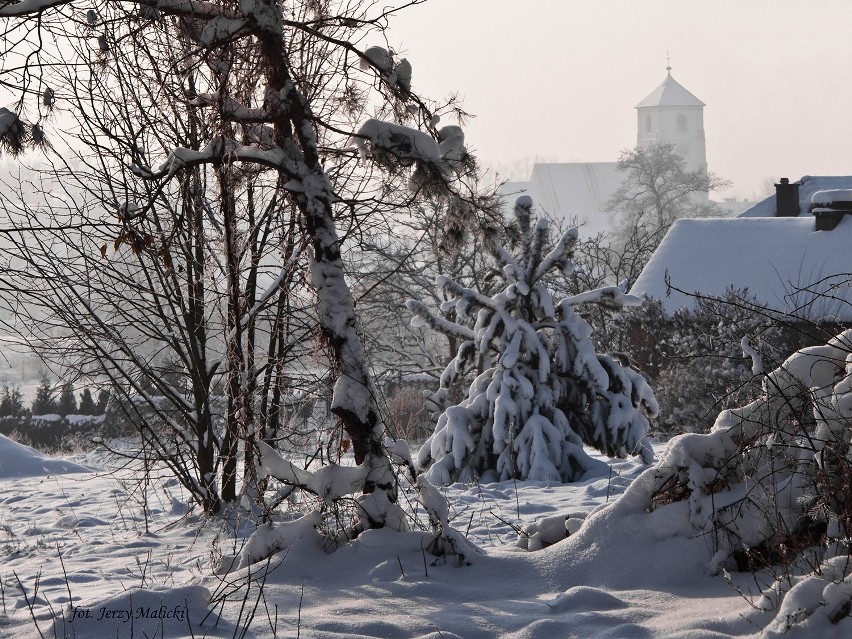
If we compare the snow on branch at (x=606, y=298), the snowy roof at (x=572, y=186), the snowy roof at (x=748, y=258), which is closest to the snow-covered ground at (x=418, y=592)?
the snow on branch at (x=606, y=298)

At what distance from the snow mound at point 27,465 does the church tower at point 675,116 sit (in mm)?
84958

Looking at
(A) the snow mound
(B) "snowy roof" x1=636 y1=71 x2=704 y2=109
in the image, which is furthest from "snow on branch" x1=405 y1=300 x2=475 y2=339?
→ (B) "snowy roof" x1=636 y1=71 x2=704 y2=109

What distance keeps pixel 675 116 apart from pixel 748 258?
2993 inches

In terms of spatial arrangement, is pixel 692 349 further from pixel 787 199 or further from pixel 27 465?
pixel 787 199

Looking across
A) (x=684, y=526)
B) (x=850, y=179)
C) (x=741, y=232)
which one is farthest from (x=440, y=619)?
(x=850, y=179)

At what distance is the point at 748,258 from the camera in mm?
21500

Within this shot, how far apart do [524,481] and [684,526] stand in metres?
4.27

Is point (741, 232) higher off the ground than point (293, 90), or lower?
higher

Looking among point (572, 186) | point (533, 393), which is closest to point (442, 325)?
point (533, 393)

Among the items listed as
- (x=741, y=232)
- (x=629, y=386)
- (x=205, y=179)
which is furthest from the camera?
(x=741, y=232)

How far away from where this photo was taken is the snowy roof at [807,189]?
30.2m

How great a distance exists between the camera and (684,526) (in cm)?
454

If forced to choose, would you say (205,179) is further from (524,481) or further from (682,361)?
(682,361)

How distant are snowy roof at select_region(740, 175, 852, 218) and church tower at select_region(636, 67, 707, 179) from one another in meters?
60.2
